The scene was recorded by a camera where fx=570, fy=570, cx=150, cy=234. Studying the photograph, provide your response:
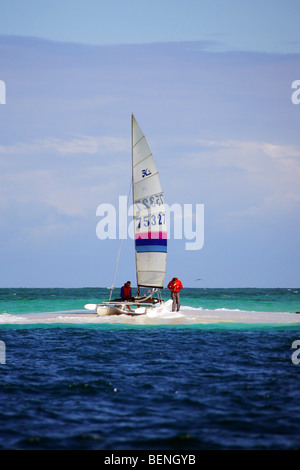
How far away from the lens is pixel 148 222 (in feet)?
117

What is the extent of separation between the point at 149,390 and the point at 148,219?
21.0 m

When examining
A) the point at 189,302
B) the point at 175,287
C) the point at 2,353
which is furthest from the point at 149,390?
the point at 189,302

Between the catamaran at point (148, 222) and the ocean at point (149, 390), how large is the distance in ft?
25.7

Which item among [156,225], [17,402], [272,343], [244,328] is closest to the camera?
[17,402]

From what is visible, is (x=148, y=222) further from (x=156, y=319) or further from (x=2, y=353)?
(x=2, y=353)

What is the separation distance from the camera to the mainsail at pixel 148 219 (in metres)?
35.5

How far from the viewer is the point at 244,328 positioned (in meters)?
30.3

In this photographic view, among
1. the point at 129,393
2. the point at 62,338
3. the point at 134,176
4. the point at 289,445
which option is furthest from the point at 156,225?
the point at 289,445

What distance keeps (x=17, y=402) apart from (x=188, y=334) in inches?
588

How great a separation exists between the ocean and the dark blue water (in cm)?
2

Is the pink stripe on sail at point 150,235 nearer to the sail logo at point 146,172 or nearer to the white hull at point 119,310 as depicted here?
the sail logo at point 146,172

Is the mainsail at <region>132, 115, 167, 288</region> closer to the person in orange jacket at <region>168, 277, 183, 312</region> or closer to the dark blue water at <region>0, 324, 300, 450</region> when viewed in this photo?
the person in orange jacket at <region>168, 277, 183, 312</region>

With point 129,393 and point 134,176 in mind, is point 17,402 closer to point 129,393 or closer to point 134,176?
point 129,393
